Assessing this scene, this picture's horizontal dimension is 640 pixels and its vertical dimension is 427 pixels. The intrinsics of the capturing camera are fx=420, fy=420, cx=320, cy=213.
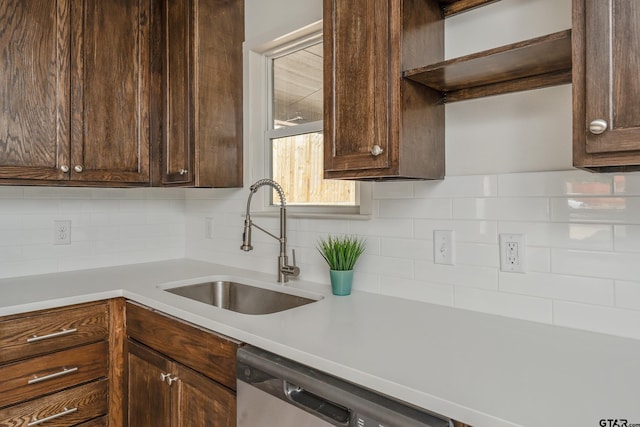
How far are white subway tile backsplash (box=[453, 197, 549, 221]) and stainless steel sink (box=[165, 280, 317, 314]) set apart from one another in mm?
757

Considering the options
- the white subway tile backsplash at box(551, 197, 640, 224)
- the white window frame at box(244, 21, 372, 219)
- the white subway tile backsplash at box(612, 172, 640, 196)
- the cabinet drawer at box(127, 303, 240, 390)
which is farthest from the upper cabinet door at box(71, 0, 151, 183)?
the white subway tile backsplash at box(612, 172, 640, 196)

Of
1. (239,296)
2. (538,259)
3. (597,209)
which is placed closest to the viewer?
(597,209)

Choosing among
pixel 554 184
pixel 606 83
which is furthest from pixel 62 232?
pixel 606 83

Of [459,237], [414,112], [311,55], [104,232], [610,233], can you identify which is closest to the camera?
[610,233]

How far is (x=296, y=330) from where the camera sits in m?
1.23

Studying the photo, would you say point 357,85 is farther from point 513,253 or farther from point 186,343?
point 186,343

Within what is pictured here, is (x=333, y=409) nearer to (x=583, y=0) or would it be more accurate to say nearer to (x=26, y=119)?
(x=583, y=0)

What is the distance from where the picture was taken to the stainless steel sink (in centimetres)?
185

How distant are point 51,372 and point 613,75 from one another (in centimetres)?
208

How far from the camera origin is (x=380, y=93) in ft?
4.26

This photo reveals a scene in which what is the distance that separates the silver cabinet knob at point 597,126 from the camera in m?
0.89

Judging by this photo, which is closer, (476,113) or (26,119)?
(476,113)

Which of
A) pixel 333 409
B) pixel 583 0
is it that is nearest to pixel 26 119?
pixel 333 409

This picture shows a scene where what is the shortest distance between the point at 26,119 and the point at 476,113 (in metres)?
1.87
